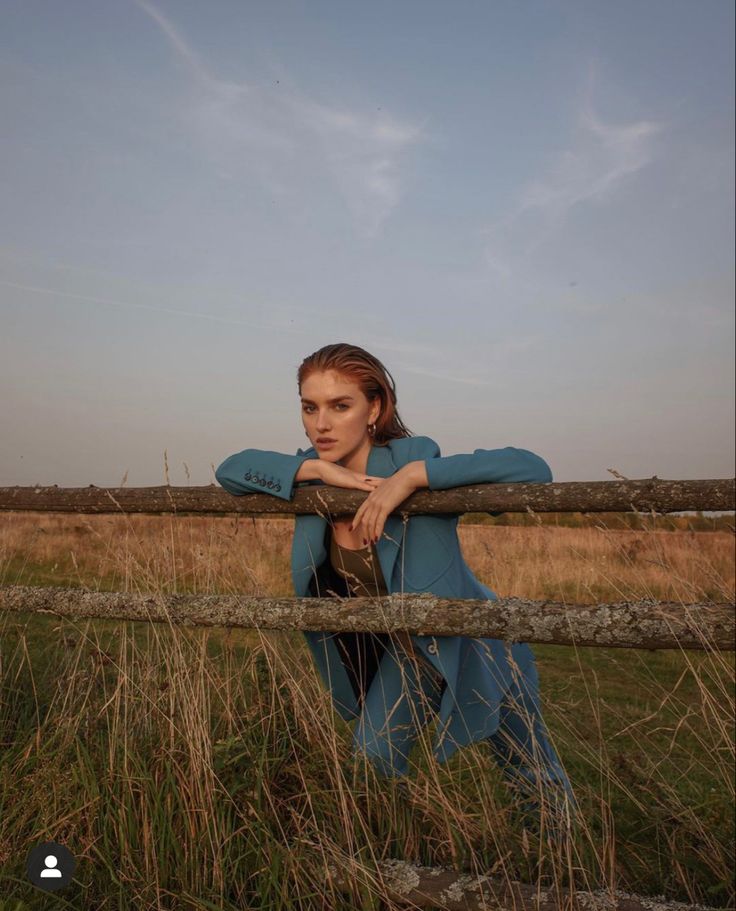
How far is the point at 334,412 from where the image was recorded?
3.36m

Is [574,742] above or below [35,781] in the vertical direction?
below

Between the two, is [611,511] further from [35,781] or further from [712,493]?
[35,781]

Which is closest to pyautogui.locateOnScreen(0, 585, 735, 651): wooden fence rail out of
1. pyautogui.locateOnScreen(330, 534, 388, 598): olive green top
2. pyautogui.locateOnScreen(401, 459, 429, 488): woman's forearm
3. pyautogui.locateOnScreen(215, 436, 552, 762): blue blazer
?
pyautogui.locateOnScreen(215, 436, 552, 762): blue blazer

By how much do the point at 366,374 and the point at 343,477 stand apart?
1.72 ft

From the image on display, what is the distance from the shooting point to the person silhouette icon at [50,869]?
2.52 metres

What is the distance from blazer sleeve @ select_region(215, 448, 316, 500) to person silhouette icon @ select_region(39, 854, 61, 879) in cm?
150

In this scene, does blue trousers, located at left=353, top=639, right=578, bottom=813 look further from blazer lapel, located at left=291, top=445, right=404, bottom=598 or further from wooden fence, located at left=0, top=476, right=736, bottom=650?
blazer lapel, located at left=291, top=445, right=404, bottom=598

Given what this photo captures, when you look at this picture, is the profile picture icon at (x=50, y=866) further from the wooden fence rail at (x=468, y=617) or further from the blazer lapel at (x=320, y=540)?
the blazer lapel at (x=320, y=540)

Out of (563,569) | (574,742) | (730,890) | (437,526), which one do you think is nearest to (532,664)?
(437,526)

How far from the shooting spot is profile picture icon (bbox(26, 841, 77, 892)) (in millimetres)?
2514

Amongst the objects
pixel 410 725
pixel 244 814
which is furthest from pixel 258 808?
pixel 410 725

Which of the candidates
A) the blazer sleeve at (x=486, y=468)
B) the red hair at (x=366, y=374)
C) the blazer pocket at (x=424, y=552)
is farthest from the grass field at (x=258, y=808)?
the red hair at (x=366, y=374)

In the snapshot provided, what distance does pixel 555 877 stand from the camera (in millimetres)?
2410

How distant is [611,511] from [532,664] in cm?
95
